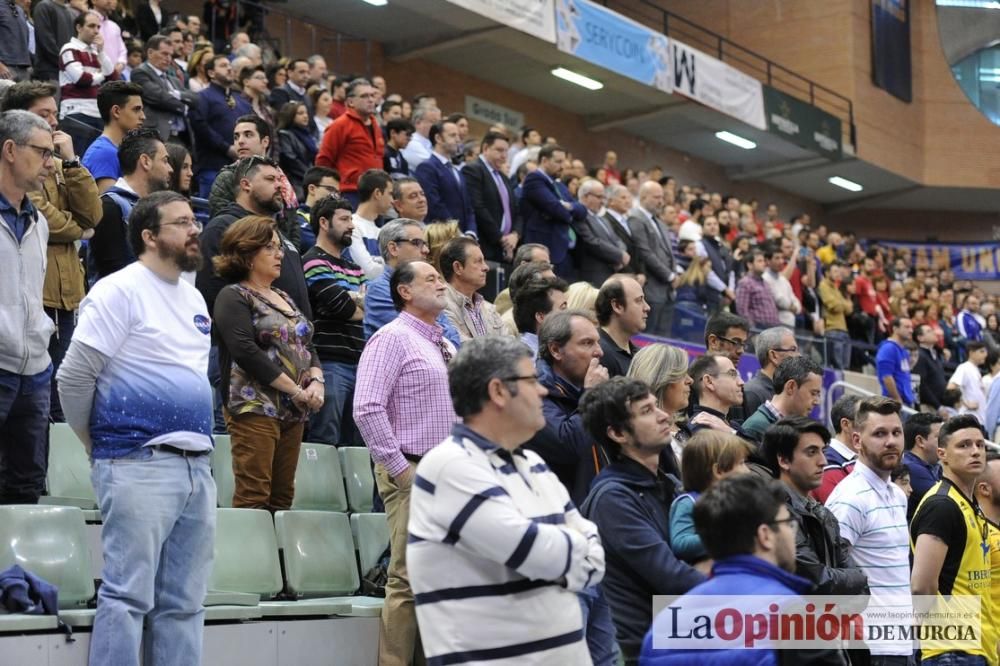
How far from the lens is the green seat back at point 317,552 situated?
5.16 meters

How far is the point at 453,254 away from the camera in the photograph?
572 centimetres

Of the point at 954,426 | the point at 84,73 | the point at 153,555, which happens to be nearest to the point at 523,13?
the point at 84,73

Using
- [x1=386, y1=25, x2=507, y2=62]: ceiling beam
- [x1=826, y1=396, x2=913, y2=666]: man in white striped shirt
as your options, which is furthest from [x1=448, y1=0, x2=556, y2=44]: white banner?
[x1=826, y1=396, x2=913, y2=666]: man in white striped shirt

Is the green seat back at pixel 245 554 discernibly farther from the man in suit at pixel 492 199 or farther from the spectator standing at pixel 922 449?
the man in suit at pixel 492 199

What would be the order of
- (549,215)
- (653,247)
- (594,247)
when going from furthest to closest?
(653,247) < (594,247) < (549,215)

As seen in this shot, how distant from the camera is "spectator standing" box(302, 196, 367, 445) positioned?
6.39 meters

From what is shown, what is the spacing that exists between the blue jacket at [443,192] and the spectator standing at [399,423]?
4.64 metres

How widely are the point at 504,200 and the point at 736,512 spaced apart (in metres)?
6.95

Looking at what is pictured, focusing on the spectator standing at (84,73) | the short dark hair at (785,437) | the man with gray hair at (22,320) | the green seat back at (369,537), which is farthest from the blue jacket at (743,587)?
the spectator standing at (84,73)

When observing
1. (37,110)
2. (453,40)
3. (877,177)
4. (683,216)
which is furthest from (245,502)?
(877,177)

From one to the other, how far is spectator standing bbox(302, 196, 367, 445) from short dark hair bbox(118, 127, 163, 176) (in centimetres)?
114

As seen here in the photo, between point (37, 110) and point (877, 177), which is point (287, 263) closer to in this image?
point (37, 110)

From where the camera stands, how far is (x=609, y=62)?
57.0ft

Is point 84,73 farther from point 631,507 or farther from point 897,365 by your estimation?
point 897,365
